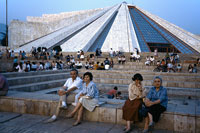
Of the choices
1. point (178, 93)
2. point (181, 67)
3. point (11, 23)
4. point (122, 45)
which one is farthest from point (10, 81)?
point (11, 23)

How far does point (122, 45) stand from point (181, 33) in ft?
20.5

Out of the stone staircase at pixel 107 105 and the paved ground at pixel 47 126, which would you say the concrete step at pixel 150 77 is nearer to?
the stone staircase at pixel 107 105

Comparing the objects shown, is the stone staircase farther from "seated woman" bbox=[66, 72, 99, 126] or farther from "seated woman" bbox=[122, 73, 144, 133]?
"seated woman" bbox=[122, 73, 144, 133]

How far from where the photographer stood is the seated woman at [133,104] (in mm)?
2760

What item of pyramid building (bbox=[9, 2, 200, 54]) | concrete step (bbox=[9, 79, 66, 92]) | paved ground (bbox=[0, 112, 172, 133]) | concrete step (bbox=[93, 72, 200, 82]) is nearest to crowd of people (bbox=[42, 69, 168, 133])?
paved ground (bbox=[0, 112, 172, 133])

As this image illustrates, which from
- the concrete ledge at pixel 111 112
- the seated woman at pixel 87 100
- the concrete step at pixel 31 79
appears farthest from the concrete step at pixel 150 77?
the seated woman at pixel 87 100

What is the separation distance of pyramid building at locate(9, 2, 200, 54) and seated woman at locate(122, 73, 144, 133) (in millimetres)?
12339

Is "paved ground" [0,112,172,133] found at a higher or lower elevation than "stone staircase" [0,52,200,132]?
lower

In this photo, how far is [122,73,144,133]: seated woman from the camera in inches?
109

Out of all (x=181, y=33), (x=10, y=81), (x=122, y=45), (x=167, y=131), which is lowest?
(x=167, y=131)

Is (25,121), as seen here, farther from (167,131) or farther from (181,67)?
(181,67)

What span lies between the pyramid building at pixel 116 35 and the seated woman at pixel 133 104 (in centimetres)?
1234

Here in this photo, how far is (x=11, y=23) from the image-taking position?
21578 mm

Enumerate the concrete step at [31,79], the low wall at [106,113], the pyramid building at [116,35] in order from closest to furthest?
the low wall at [106,113]
the concrete step at [31,79]
the pyramid building at [116,35]
